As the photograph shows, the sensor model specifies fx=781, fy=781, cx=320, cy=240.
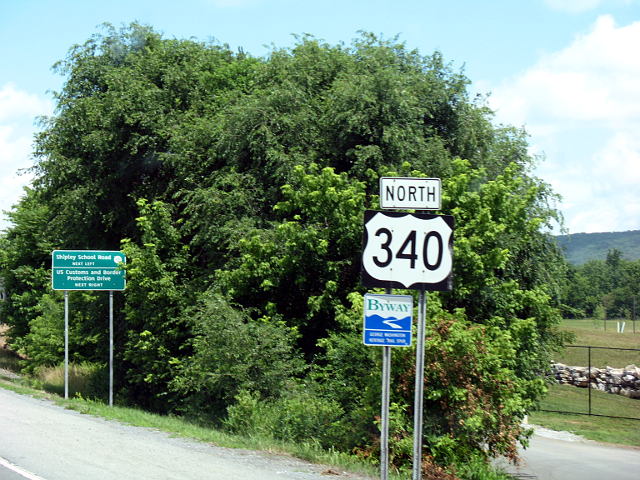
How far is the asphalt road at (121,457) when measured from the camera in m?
9.30

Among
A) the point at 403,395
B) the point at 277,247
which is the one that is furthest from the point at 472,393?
the point at 277,247

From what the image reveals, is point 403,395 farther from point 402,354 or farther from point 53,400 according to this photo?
point 53,400

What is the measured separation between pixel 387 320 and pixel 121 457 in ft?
14.9

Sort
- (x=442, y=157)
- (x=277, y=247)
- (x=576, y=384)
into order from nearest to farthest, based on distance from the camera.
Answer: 1. (x=277, y=247)
2. (x=442, y=157)
3. (x=576, y=384)

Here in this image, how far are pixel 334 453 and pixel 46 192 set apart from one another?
17940 mm

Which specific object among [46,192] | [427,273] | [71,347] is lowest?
[71,347]

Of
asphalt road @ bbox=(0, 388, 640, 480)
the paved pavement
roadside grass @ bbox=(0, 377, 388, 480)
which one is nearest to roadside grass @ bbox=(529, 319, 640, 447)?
the paved pavement

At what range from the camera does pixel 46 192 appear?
1015 inches

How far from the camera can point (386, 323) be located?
8.12 metres

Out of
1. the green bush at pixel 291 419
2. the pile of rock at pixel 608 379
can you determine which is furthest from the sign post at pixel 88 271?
the pile of rock at pixel 608 379

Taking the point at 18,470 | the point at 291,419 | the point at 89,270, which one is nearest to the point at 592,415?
the point at 291,419

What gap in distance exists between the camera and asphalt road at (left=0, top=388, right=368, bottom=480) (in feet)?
30.5

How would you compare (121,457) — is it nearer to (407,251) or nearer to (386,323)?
(386,323)

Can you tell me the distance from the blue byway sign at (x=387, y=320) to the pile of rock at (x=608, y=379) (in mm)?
28477
